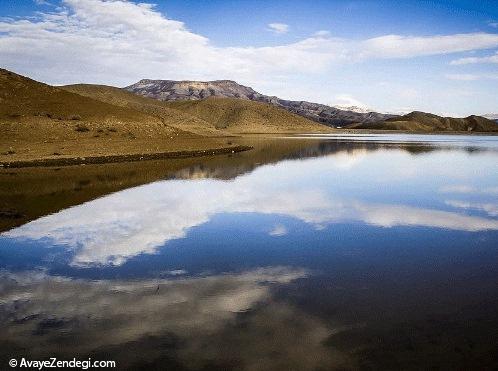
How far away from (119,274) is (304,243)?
5403mm

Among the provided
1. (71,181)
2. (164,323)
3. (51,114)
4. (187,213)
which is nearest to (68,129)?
(51,114)

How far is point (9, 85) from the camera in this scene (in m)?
58.4

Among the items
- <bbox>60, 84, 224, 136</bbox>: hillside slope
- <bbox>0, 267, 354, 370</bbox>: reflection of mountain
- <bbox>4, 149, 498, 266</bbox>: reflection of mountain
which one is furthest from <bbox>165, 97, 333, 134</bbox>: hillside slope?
<bbox>0, 267, 354, 370</bbox>: reflection of mountain

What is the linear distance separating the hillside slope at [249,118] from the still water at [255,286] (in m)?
136

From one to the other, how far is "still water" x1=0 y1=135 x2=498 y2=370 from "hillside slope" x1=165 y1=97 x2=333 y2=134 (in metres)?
136

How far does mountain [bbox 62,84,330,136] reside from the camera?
129625 mm

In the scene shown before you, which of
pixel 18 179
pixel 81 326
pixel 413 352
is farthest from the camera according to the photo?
pixel 18 179

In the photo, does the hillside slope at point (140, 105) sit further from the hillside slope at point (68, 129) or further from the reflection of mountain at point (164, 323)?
the reflection of mountain at point (164, 323)

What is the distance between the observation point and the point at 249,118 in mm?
170625

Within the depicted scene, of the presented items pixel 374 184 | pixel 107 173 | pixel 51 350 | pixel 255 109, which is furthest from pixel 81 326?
pixel 255 109

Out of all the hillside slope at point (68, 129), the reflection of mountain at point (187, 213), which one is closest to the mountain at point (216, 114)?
the hillside slope at point (68, 129)

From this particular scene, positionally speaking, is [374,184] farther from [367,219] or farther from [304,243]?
[304,243]

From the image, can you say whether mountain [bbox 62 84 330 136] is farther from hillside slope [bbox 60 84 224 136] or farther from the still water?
the still water

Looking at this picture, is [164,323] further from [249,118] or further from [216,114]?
[216,114]
